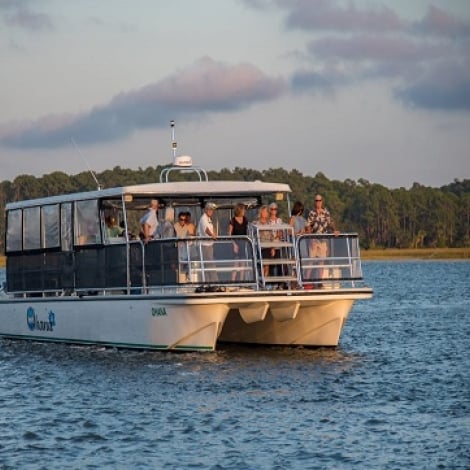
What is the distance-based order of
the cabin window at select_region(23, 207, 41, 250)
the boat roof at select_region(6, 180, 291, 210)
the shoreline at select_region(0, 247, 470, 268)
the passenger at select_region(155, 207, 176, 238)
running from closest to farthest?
the passenger at select_region(155, 207, 176, 238)
the boat roof at select_region(6, 180, 291, 210)
the cabin window at select_region(23, 207, 41, 250)
the shoreline at select_region(0, 247, 470, 268)

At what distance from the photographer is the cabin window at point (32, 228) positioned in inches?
1166

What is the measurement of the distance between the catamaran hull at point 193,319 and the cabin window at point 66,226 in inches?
44.8

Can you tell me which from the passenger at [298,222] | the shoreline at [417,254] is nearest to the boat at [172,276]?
the passenger at [298,222]

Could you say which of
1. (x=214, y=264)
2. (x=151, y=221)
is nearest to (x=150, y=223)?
(x=151, y=221)

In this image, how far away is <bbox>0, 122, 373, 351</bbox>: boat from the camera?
982 inches

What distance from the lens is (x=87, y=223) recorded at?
91.0 ft

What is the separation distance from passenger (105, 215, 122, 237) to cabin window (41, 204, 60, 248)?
163cm

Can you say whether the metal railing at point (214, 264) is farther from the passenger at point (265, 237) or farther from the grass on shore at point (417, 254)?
the grass on shore at point (417, 254)

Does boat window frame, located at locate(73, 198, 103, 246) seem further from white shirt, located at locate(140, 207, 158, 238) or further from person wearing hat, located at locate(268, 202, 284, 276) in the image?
person wearing hat, located at locate(268, 202, 284, 276)

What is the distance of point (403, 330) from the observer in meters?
36.1

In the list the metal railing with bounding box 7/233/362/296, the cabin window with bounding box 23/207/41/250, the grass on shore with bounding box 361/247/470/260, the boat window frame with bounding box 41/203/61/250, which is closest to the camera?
the metal railing with bounding box 7/233/362/296

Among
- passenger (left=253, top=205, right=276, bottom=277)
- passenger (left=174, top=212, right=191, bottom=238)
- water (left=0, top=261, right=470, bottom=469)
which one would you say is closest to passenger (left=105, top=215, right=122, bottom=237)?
passenger (left=174, top=212, right=191, bottom=238)

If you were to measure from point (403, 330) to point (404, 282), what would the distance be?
43411 mm

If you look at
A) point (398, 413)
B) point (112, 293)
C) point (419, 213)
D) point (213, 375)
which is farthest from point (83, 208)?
point (419, 213)
